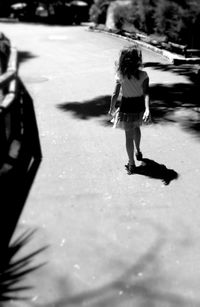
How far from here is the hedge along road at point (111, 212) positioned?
3.83 m

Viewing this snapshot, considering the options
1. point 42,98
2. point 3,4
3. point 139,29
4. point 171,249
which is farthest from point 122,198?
point 3,4

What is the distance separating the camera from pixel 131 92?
18.4 ft

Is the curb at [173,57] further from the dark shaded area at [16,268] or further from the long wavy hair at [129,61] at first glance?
the dark shaded area at [16,268]

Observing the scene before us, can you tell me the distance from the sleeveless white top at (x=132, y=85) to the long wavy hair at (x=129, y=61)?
73 mm

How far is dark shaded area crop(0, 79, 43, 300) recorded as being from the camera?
412cm

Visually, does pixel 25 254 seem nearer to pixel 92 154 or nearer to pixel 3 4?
pixel 92 154

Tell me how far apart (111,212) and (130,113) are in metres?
1.62

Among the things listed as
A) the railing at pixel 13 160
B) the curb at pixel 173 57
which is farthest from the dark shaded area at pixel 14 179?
the curb at pixel 173 57

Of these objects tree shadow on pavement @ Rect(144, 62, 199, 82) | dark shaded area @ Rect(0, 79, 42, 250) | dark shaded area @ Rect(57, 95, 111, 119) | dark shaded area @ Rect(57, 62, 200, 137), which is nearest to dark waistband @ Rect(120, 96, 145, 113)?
dark shaded area @ Rect(0, 79, 42, 250)

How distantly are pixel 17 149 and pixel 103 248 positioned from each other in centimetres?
303

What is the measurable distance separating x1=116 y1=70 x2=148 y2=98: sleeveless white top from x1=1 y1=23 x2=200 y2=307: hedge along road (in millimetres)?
1383

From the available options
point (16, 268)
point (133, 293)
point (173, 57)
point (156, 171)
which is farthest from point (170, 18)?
point (133, 293)

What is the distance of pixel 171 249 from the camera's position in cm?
435

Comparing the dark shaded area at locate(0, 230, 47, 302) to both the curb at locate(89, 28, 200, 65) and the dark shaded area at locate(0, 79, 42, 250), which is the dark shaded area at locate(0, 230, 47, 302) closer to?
the dark shaded area at locate(0, 79, 42, 250)
